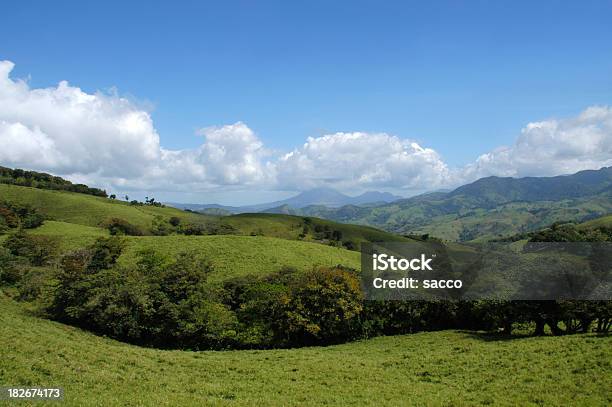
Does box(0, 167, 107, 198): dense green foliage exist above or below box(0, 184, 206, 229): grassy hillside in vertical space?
above

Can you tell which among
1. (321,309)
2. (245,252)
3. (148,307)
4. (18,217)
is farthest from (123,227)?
(321,309)

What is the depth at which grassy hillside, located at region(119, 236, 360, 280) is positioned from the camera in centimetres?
8306

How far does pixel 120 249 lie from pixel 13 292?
19.3 m

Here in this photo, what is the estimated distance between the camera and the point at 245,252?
302ft

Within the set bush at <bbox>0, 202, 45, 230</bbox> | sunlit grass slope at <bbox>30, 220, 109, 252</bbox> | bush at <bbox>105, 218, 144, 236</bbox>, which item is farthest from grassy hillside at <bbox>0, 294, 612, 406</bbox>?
bush at <bbox>105, 218, 144, 236</bbox>

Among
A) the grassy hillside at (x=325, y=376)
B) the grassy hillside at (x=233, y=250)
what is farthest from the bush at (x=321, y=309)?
the grassy hillside at (x=233, y=250)

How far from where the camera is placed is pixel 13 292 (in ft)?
216

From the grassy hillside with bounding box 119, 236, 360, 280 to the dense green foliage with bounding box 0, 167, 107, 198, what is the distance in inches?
3898

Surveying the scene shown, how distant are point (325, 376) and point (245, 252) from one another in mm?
66785

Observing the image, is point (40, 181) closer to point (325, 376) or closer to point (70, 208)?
point (70, 208)

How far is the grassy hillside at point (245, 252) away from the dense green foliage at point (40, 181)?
99.0 m

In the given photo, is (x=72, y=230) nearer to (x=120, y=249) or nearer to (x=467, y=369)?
(x=120, y=249)

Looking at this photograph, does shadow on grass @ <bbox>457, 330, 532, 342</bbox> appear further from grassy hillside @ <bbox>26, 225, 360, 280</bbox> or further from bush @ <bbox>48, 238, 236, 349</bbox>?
grassy hillside @ <bbox>26, 225, 360, 280</bbox>

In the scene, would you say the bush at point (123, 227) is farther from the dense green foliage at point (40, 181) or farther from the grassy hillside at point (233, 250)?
the dense green foliage at point (40, 181)
